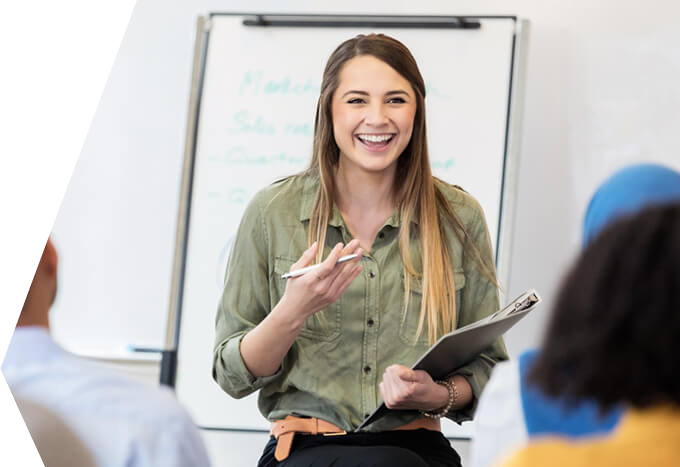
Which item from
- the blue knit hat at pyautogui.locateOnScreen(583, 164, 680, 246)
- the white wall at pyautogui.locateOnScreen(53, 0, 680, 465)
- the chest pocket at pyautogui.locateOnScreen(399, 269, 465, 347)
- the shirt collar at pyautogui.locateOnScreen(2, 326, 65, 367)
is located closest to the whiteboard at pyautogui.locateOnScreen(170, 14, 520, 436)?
the white wall at pyautogui.locateOnScreen(53, 0, 680, 465)

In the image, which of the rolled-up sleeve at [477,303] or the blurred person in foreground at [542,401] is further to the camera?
the rolled-up sleeve at [477,303]

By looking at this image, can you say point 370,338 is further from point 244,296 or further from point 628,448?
point 628,448

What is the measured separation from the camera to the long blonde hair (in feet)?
4.89

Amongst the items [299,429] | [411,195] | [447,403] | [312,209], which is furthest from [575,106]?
[299,429]

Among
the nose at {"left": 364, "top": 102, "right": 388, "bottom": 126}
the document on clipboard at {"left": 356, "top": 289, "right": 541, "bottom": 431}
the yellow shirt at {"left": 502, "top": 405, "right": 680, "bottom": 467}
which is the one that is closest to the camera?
the yellow shirt at {"left": 502, "top": 405, "right": 680, "bottom": 467}

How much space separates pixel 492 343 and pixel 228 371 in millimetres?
442

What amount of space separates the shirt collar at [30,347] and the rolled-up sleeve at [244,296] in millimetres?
534

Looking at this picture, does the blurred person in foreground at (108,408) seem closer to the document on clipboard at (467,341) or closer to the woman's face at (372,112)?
the document on clipboard at (467,341)

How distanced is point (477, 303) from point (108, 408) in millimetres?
829

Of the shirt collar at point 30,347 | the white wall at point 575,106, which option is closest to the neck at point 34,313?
the shirt collar at point 30,347

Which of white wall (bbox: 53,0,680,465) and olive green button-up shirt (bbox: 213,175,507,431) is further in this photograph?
white wall (bbox: 53,0,680,465)

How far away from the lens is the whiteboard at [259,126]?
2311 mm

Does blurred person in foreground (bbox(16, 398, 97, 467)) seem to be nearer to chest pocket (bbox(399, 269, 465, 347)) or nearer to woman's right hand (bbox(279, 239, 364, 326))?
woman's right hand (bbox(279, 239, 364, 326))

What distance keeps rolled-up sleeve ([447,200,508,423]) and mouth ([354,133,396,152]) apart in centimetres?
20
